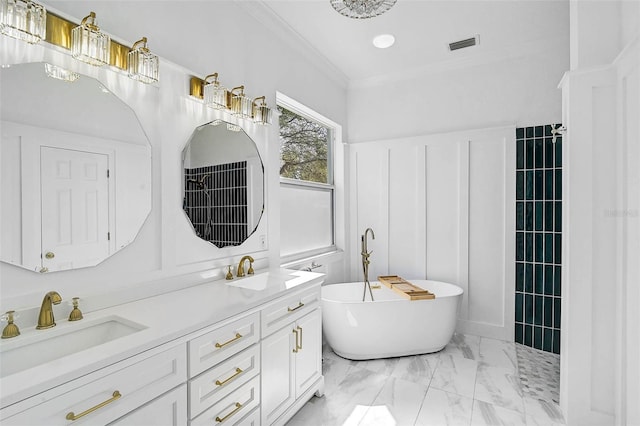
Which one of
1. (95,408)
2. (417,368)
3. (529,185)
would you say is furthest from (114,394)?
(529,185)

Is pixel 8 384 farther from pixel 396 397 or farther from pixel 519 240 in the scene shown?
pixel 519 240

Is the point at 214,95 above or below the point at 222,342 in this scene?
above

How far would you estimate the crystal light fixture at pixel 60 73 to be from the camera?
1335 millimetres

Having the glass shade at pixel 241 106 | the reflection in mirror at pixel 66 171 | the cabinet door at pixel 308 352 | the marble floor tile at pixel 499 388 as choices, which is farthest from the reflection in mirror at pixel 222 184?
the marble floor tile at pixel 499 388

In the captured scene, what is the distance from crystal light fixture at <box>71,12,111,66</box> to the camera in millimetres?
1354

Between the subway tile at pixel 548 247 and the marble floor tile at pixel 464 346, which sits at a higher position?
the subway tile at pixel 548 247

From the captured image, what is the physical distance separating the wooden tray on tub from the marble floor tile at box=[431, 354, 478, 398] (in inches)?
21.8

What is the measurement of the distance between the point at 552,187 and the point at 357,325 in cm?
213

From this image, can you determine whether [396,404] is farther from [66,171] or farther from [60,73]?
[60,73]

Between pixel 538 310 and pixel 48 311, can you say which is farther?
pixel 538 310

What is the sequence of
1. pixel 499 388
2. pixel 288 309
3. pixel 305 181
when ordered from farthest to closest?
pixel 305 181 < pixel 499 388 < pixel 288 309

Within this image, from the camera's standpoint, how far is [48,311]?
126 cm

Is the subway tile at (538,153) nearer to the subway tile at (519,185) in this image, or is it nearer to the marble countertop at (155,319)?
the subway tile at (519,185)

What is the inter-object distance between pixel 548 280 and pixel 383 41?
2.63 meters
